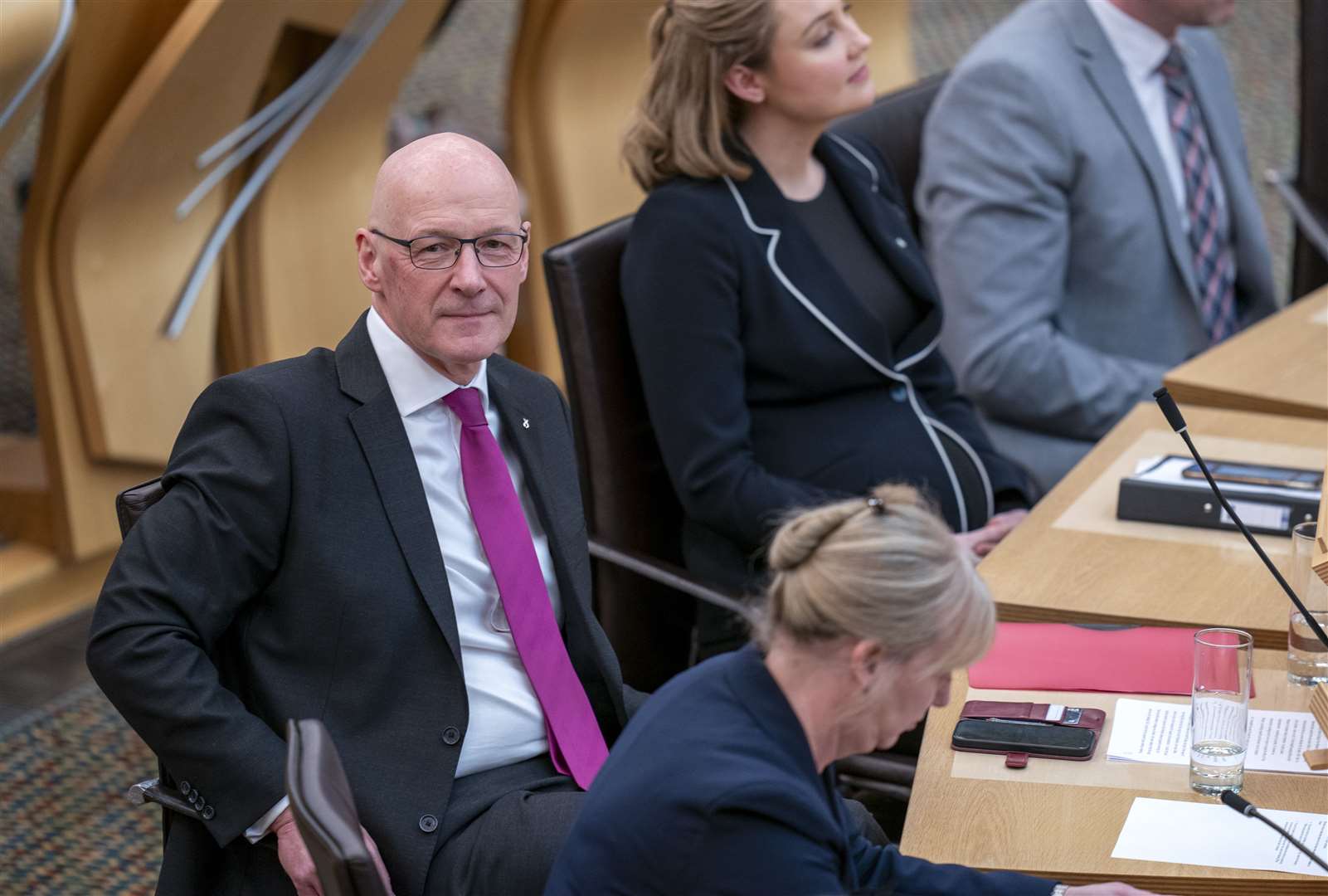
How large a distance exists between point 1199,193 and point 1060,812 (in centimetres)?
232

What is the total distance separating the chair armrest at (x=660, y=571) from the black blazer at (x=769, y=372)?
162 mm

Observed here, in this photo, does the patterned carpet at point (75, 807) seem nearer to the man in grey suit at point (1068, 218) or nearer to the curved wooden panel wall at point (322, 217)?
the curved wooden panel wall at point (322, 217)

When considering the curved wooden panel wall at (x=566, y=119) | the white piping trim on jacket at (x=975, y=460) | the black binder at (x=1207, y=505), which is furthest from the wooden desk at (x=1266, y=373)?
the curved wooden panel wall at (x=566, y=119)

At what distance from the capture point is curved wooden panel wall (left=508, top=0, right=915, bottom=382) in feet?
15.9

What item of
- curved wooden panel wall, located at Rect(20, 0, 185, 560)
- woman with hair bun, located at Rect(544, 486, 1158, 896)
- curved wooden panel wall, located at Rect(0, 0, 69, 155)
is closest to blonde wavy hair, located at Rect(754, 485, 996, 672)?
woman with hair bun, located at Rect(544, 486, 1158, 896)

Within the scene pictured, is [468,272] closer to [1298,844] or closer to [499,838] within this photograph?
[499,838]

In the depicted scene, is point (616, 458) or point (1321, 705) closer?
point (1321, 705)

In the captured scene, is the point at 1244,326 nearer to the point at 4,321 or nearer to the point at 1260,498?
the point at 1260,498

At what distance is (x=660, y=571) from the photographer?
267cm

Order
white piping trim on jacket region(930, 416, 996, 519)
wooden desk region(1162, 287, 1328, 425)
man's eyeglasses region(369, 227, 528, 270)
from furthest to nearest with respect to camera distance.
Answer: wooden desk region(1162, 287, 1328, 425) → white piping trim on jacket region(930, 416, 996, 519) → man's eyeglasses region(369, 227, 528, 270)

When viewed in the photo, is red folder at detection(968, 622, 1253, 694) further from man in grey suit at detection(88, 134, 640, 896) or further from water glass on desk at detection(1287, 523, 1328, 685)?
man in grey suit at detection(88, 134, 640, 896)

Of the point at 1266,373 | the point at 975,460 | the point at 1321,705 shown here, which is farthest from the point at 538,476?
the point at 1266,373

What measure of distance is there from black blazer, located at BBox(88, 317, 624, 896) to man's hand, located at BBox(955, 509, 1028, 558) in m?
1.21

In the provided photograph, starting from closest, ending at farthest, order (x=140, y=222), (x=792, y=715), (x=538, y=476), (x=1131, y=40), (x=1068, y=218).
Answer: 1. (x=792, y=715)
2. (x=538, y=476)
3. (x=1068, y=218)
4. (x=1131, y=40)
5. (x=140, y=222)
